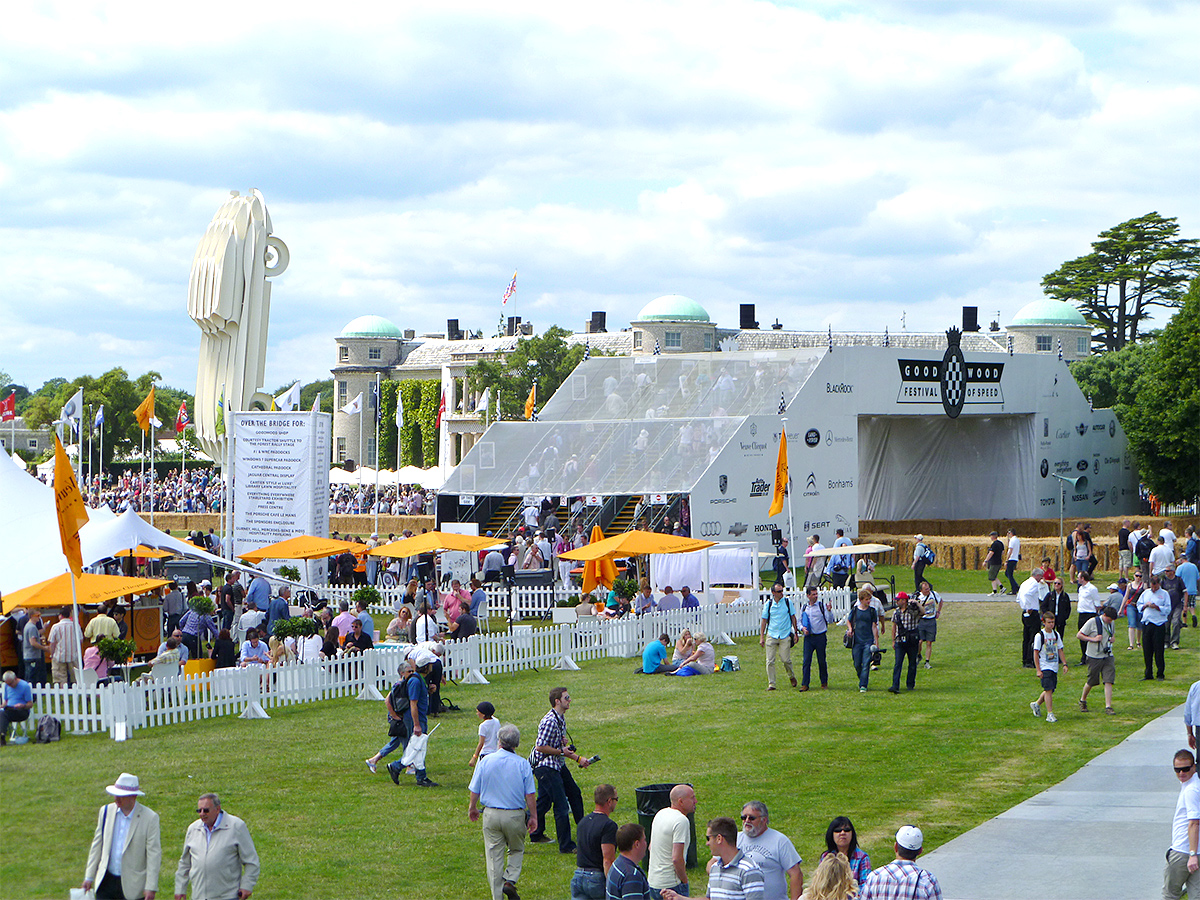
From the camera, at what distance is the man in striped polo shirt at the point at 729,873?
8.08m

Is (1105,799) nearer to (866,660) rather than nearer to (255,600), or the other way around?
(866,660)

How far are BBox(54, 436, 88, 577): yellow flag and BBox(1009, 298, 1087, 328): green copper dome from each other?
87211mm

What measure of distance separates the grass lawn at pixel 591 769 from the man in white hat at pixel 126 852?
2.94ft

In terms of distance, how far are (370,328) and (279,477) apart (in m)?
89.0

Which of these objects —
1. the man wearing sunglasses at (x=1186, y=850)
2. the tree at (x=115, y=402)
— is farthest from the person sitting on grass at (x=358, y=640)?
the tree at (x=115, y=402)

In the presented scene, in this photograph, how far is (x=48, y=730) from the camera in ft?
52.2

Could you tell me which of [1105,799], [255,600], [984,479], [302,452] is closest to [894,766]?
[1105,799]

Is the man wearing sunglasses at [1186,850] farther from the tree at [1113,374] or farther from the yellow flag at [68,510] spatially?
the tree at [1113,374]

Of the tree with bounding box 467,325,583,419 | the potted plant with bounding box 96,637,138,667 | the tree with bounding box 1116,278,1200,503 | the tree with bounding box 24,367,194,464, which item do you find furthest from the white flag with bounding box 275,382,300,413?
the tree with bounding box 24,367,194,464

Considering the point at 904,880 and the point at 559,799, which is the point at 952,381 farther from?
the point at 904,880

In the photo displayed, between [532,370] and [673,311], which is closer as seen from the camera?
[532,370]

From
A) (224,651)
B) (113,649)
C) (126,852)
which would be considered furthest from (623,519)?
(126,852)

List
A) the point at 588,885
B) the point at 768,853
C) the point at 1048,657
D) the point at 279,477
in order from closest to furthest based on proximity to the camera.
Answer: the point at 768,853, the point at 588,885, the point at 1048,657, the point at 279,477

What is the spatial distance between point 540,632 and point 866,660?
223 inches
